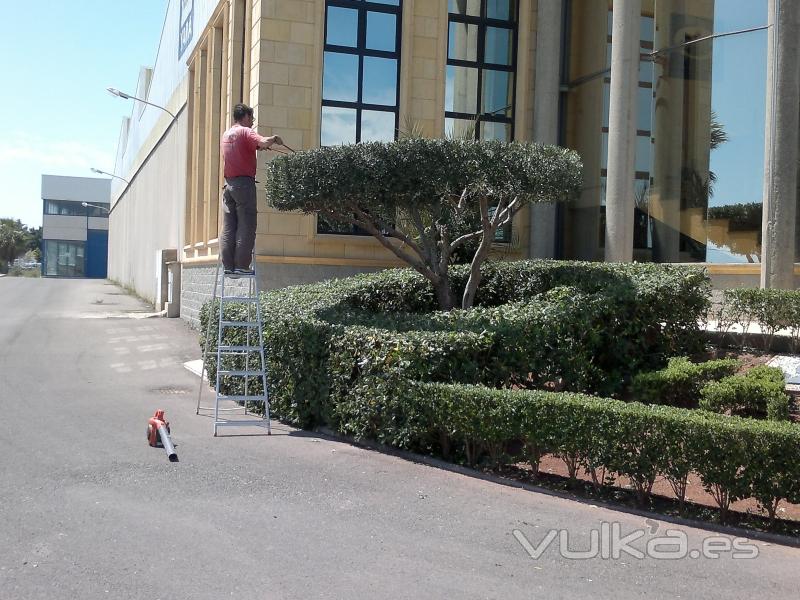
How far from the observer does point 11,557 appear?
4.68 m

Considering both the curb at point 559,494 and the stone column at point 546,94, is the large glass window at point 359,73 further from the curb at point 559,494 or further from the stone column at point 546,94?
the curb at point 559,494

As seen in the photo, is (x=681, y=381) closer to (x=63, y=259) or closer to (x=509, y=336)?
(x=509, y=336)

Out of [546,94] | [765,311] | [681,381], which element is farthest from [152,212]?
[681,381]

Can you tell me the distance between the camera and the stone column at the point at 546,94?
1595 cm

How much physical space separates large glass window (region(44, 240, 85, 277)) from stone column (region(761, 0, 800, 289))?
7879 cm

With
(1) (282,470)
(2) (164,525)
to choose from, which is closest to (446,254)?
(1) (282,470)

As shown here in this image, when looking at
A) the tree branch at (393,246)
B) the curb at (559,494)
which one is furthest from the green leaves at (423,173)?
the curb at (559,494)

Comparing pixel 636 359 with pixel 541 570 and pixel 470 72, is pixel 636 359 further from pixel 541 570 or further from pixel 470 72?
pixel 470 72

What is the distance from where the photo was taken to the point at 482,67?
16.1m

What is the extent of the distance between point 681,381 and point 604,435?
236cm

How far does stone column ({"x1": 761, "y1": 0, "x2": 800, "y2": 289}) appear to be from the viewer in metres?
11.1

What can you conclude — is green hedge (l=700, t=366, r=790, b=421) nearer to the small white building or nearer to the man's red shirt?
the man's red shirt

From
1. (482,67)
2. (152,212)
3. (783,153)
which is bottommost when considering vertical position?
(783,153)

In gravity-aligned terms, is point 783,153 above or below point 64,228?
below
